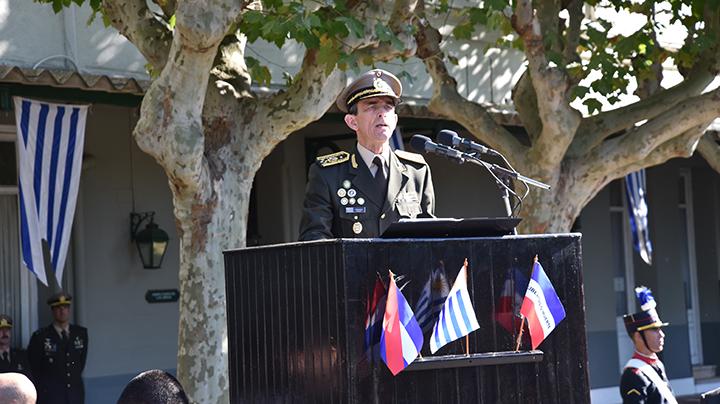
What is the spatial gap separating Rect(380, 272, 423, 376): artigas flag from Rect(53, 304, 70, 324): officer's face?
8.13m

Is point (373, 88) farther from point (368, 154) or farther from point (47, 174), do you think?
point (47, 174)

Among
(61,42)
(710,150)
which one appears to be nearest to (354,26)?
(61,42)

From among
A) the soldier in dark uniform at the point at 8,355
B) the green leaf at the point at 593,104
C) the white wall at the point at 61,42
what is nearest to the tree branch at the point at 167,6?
the white wall at the point at 61,42

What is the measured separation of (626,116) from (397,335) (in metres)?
7.70

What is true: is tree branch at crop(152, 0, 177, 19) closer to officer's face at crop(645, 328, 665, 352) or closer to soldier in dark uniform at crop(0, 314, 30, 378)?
soldier in dark uniform at crop(0, 314, 30, 378)

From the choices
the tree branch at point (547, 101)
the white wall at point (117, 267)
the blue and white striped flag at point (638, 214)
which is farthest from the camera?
the blue and white striped flag at point (638, 214)

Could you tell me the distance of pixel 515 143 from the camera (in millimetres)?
11648

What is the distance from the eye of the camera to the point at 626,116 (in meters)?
11.7

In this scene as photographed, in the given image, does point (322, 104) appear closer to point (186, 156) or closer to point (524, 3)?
point (186, 156)

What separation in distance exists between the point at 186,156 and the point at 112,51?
4.78 m

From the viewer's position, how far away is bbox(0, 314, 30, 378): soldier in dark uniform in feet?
38.0

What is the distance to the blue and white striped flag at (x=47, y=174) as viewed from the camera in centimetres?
1113

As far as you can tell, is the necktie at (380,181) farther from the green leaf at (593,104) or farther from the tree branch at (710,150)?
the tree branch at (710,150)

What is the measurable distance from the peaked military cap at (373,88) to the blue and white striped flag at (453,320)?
1.26 m
